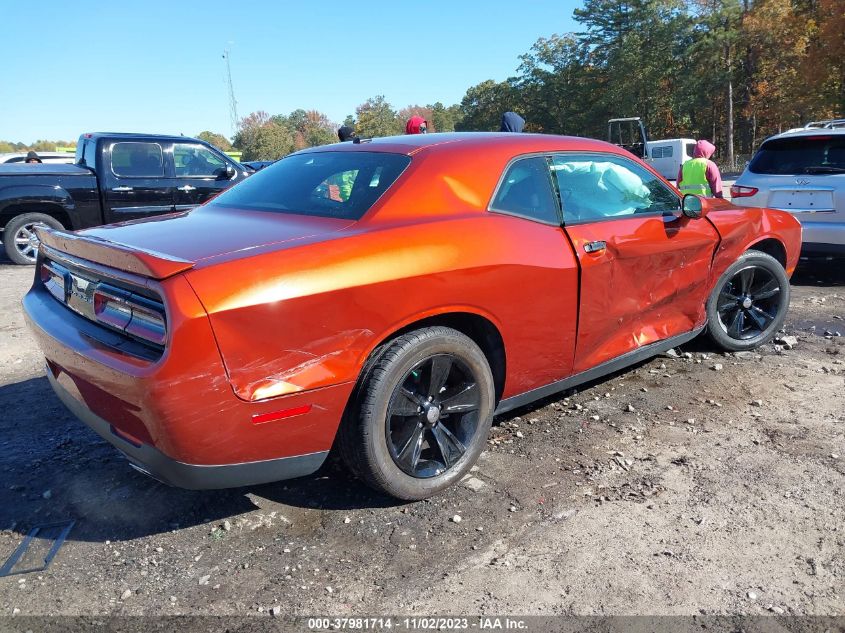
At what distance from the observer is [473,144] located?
329cm

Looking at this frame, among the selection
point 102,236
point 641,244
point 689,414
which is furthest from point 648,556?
point 102,236

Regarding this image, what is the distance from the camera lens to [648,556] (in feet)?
8.29

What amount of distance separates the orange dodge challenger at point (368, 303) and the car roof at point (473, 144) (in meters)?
0.02

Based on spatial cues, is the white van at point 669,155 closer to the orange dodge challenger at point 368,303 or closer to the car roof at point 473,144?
the car roof at point 473,144

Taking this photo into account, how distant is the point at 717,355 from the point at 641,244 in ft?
5.43

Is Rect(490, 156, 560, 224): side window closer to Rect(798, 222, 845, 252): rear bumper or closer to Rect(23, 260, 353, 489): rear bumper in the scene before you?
Rect(23, 260, 353, 489): rear bumper

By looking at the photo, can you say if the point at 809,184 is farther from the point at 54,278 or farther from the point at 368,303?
the point at 54,278

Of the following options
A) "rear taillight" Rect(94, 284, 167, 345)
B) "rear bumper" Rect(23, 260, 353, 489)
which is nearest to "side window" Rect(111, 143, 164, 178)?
"rear bumper" Rect(23, 260, 353, 489)

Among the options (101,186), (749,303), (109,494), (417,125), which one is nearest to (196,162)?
(101,186)

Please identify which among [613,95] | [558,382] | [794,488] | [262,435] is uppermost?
[613,95]

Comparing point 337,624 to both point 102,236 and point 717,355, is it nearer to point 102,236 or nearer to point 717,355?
point 102,236

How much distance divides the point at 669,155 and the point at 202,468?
28.5 metres

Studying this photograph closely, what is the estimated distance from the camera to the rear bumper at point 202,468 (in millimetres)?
2316

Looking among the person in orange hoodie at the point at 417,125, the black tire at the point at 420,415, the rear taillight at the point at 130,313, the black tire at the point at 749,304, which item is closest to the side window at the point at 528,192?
the black tire at the point at 420,415
